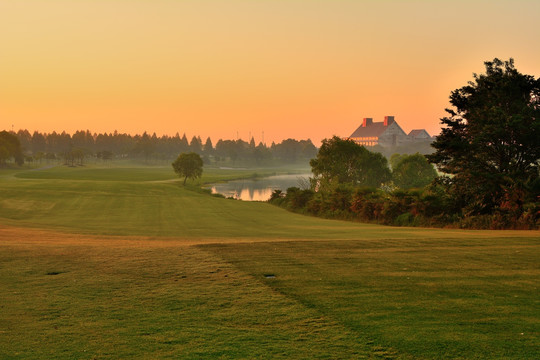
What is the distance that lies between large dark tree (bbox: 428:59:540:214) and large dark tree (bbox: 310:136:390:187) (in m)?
44.0

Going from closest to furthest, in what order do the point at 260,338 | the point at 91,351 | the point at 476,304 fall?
the point at 91,351 < the point at 260,338 < the point at 476,304

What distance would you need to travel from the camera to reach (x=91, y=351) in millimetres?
6492

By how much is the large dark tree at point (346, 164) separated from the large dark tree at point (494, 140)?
44.0 meters

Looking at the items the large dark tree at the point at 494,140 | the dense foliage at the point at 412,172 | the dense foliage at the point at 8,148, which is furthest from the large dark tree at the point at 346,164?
the dense foliage at the point at 8,148

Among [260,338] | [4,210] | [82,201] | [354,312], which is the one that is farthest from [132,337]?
[82,201]

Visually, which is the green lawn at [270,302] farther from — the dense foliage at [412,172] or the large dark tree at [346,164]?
the dense foliage at [412,172]

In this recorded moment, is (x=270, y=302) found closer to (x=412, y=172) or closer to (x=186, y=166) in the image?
(x=412, y=172)

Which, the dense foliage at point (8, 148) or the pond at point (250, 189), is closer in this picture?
the pond at point (250, 189)

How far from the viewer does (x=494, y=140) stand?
26.4m

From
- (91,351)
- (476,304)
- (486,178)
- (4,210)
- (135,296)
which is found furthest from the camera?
(4,210)

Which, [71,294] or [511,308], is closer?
[511,308]

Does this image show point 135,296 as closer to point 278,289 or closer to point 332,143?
point 278,289

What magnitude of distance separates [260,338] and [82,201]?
5401 centimetres

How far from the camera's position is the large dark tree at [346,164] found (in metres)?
74.9
